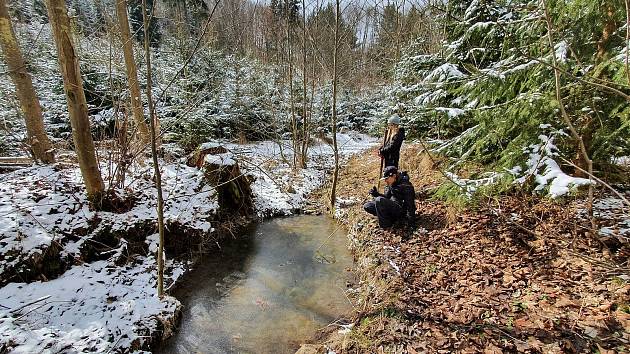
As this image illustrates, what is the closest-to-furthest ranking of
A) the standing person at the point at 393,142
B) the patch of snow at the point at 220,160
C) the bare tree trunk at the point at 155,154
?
the bare tree trunk at the point at 155,154
the standing person at the point at 393,142
the patch of snow at the point at 220,160

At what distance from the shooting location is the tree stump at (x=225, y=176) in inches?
276

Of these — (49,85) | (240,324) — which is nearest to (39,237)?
(240,324)

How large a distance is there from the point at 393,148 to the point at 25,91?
7.34 meters

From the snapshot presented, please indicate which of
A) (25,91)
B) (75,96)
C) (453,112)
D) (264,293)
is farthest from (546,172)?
(25,91)

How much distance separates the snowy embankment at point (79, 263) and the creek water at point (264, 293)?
0.42 metres

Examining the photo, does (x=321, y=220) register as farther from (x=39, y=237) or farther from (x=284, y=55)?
(x=284, y=55)

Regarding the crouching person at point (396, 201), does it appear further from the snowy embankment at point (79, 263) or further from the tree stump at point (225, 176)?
the tree stump at point (225, 176)

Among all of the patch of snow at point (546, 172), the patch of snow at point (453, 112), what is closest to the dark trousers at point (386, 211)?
the patch of snow at point (453, 112)

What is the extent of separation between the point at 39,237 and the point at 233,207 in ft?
12.3

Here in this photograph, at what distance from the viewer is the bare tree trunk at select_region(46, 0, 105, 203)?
13.5ft

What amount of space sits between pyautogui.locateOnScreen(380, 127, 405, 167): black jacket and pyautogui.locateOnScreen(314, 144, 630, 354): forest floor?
1.84 meters

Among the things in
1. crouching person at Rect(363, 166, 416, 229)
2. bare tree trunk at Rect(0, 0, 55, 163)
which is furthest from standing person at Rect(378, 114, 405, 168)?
bare tree trunk at Rect(0, 0, 55, 163)

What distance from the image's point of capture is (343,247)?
253 inches

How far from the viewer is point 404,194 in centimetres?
539
